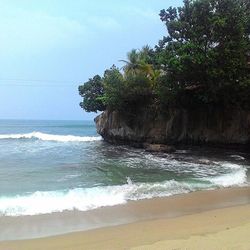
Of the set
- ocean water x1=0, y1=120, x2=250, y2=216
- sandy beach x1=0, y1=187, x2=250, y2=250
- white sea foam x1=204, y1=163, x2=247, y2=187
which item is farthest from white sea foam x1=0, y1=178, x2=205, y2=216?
white sea foam x1=204, y1=163, x2=247, y2=187

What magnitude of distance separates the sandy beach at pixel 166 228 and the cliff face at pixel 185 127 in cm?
1488

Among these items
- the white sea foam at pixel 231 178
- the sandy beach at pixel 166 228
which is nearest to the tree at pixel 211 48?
the white sea foam at pixel 231 178

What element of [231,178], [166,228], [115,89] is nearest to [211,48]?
[115,89]

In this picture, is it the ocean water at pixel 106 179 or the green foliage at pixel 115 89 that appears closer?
the ocean water at pixel 106 179

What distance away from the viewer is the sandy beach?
6.48 metres

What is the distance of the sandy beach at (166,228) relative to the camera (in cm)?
648

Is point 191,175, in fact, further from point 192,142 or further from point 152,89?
point 152,89

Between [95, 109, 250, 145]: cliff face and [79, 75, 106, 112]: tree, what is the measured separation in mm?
6696

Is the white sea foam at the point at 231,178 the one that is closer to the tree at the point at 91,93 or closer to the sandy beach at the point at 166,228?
the sandy beach at the point at 166,228

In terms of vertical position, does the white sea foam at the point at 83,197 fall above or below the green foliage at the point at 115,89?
below

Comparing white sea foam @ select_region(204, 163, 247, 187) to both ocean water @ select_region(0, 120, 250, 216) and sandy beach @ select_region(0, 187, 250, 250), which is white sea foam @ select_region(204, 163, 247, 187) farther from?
sandy beach @ select_region(0, 187, 250, 250)

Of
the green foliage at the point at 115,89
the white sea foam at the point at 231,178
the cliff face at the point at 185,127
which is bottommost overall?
the white sea foam at the point at 231,178

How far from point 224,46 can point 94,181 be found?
1220 cm

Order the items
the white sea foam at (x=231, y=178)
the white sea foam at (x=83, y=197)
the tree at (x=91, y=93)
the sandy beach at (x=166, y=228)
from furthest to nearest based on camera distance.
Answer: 1. the tree at (x=91, y=93)
2. the white sea foam at (x=231, y=178)
3. the white sea foam at (x=83, y=197)
4. the sandy beach at (x=166, y=228)
